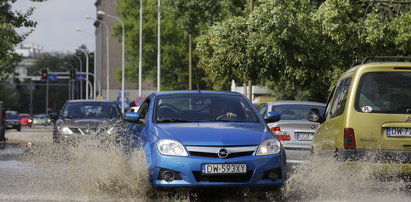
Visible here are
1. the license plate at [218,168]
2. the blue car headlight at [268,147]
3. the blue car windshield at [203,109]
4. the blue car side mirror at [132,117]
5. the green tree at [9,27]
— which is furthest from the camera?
the green tree at [9,27]

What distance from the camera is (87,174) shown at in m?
12.6

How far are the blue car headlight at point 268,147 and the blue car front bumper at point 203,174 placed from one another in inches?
2.8

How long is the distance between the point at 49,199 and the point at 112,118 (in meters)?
11.3

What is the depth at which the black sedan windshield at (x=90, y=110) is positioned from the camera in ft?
74.5

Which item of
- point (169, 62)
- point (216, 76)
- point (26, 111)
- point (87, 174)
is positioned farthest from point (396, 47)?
point (26, 111)

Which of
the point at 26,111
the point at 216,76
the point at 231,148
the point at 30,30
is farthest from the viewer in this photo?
the point at 26,111

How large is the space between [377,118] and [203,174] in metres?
2.43

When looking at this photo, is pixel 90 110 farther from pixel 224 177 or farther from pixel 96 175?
pixel 224 177

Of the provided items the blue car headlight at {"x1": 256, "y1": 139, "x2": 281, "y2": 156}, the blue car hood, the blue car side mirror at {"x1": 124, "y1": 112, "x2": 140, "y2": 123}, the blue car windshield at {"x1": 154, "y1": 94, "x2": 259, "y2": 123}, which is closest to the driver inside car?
the blue car windshield at {"x1": 154, "y1": 94, "x2": 259, "y2": 123}

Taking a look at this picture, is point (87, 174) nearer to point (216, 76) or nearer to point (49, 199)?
point (49, 199)

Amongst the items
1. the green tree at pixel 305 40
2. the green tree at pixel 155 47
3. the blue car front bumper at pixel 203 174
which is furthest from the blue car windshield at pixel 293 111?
the green tree at pixel 155 47

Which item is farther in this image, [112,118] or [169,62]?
[169,62]

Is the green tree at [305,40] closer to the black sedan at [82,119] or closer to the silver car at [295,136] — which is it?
the silver car at [295,136]

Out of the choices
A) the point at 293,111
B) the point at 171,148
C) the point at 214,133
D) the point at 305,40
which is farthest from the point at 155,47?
the point at 171,148
